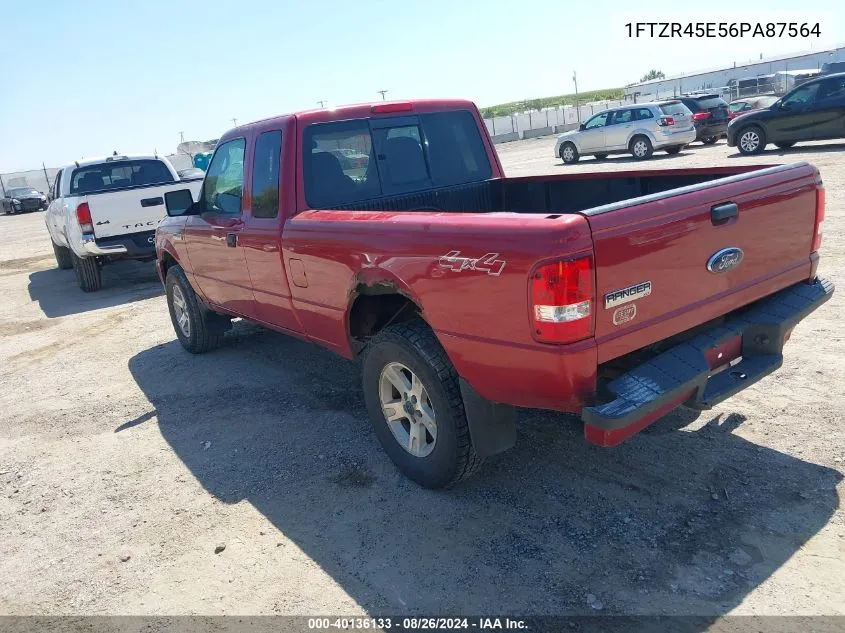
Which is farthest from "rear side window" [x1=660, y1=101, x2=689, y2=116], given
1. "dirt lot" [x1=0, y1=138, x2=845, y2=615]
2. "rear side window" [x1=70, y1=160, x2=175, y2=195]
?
"dirt lot" [x1=0, y1=138, x2=845, y2=615]

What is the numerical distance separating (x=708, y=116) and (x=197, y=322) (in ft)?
63.8

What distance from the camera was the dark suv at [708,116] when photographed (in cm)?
2143

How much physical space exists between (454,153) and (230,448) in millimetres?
2634

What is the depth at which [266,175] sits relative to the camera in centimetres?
475

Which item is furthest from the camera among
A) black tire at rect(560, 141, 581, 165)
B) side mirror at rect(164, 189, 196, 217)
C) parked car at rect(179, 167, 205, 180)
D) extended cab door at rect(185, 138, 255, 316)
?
black tire at rect(560, 141, 581, 165)

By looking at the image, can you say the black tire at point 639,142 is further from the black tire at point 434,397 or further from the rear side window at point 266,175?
the black tire at point 434,397

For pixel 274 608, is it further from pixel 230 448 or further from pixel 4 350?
pixel 4 350

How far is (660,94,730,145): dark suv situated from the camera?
21.4 m

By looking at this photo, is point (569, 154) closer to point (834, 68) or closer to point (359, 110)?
point (359, 110)

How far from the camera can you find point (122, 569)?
3.48 metres

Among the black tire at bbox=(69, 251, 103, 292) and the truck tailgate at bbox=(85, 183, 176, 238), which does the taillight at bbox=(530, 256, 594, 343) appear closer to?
the truck tailgate at bbox=(85, 183, 176, 238)

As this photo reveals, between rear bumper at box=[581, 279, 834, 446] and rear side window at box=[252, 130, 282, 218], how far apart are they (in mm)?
2620

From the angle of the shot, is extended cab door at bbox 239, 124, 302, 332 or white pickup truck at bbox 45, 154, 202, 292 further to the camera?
white pickup truck at bbox 45, 154, 202, 292

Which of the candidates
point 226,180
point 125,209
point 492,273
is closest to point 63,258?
point 125,209
